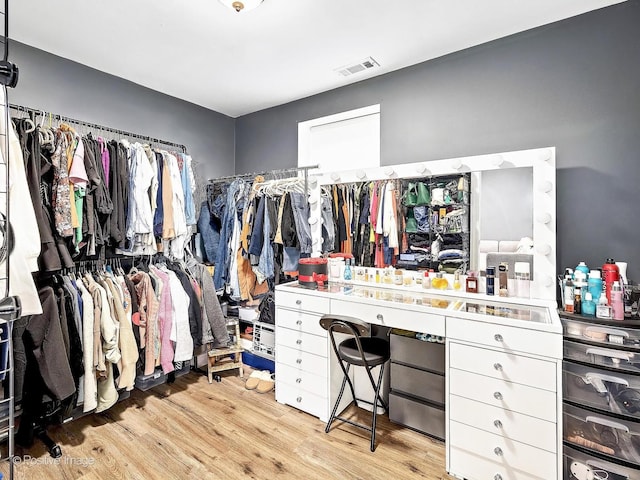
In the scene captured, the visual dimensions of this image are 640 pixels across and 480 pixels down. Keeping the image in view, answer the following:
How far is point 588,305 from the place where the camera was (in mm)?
1756

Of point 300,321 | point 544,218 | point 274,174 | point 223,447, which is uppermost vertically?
point 274,174

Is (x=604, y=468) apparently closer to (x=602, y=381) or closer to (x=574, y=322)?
(x=602, y=381)

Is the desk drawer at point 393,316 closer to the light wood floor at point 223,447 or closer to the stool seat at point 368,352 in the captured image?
the stool seat at point 368,352

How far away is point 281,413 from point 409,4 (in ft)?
9.01

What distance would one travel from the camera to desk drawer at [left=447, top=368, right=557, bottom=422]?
1544mm

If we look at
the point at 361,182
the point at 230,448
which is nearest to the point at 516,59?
the point at 361,182

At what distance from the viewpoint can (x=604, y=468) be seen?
1499mm

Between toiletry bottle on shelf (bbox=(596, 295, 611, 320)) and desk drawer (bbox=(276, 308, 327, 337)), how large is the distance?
152cm

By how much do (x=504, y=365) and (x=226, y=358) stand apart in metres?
2.32

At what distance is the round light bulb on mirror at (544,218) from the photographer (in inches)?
78.8

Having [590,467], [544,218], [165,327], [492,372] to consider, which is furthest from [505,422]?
[165,327]

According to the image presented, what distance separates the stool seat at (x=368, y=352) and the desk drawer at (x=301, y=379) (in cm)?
36

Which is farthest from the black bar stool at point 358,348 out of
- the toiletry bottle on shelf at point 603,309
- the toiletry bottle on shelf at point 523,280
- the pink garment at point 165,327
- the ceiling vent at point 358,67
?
the ceiling vent at point 358,67

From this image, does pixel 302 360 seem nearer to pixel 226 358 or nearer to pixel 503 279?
pixel 226 358
